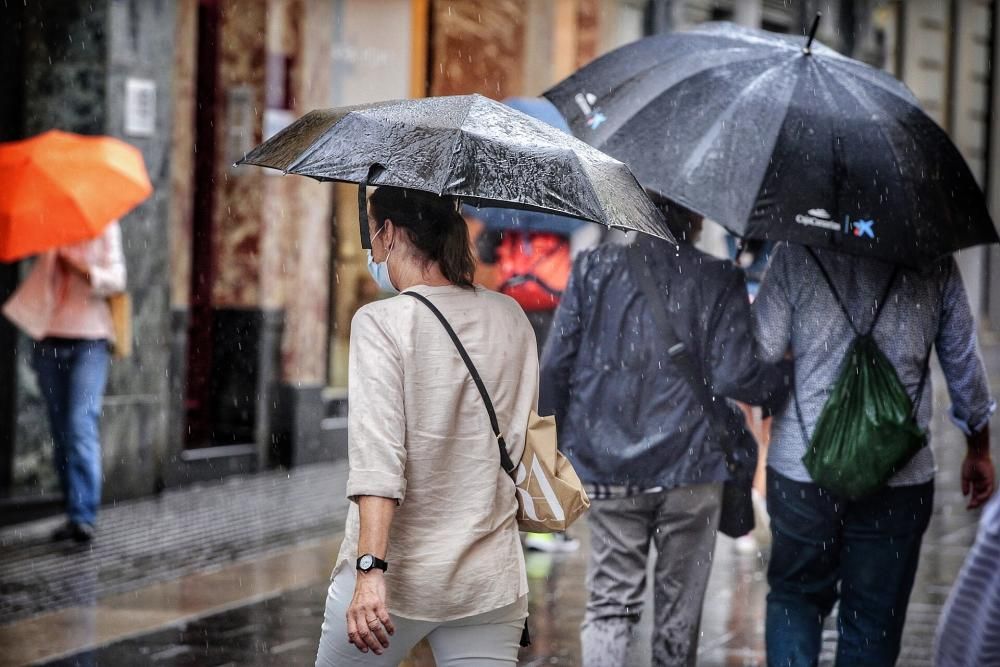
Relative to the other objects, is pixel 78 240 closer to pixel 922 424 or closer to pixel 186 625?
pixel 186 625

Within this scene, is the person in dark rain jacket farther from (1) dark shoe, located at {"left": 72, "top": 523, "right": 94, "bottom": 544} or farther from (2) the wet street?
(1) dark shoe, located at {"left": 72, "top": 523, "right": 94, "bottom": 544}

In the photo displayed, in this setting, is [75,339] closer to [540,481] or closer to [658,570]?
[658,570]

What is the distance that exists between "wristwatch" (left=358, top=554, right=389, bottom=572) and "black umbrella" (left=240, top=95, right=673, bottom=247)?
0.74 metres

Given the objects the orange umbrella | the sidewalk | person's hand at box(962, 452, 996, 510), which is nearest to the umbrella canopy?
the orange umbrella

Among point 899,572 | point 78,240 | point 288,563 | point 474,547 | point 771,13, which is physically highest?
point 771,13

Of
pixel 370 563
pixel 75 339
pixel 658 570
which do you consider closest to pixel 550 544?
pixel 75 339

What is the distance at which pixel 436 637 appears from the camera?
11.4 feet

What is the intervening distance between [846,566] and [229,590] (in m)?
3.25

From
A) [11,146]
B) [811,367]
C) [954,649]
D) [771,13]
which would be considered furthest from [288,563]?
[771,13]

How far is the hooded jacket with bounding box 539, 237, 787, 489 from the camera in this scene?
4875 millimetres

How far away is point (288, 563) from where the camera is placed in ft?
26.1

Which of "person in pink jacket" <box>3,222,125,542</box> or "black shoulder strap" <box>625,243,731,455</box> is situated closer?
"black shoulder strap" <box>625,243,731,455</box>

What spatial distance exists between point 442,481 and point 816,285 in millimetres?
1986

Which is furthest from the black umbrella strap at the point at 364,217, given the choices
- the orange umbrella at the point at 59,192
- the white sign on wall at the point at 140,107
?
the white sign on wall at the point at 140,107
